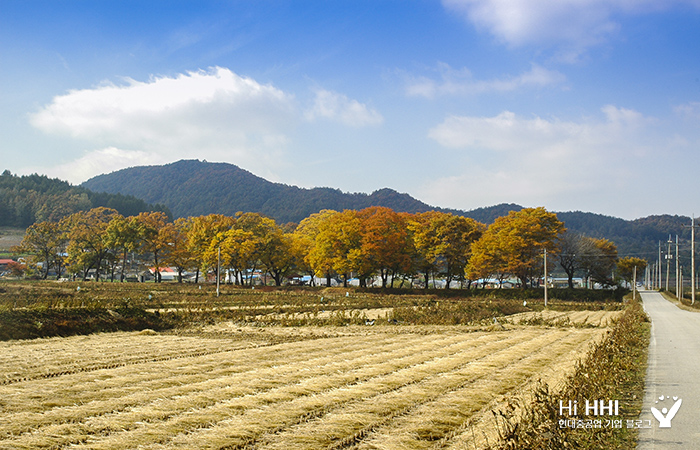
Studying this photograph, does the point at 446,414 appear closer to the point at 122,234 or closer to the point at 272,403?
the point at 272,403

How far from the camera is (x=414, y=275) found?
197 ft

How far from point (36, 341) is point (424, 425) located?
14.1m

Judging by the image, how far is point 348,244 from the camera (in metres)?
54.1

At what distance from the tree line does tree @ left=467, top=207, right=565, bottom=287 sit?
104mm

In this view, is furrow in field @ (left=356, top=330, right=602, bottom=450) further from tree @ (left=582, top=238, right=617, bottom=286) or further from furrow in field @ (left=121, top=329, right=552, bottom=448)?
tree @ (left=582, top=238, right=617, bottom=286)

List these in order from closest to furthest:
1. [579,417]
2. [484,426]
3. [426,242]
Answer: [579,417], [484,426], [426,242]

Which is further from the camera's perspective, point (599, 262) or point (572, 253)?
point (599, 262)

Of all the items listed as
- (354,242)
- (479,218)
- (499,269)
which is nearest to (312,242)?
(354,242)

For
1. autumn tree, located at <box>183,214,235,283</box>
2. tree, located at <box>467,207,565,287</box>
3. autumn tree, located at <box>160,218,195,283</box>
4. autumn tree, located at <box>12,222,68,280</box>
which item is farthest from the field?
autumn tree, located at <box>12,222,68,280</box>

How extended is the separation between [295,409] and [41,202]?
128 metres

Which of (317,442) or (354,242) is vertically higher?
(354,242)

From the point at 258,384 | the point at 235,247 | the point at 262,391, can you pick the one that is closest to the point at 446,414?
the point at 262,391

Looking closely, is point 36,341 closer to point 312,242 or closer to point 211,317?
point 211,317

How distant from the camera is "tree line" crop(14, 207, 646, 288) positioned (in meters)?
53.0
